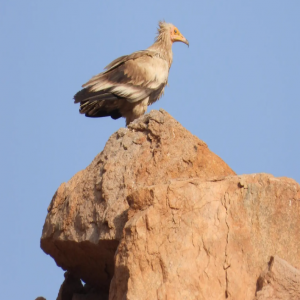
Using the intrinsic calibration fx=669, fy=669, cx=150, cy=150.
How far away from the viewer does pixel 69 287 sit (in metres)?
8.09

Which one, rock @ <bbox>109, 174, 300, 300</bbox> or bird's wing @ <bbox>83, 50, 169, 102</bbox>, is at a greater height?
bird's wing @ <bbox>83, 50, 169, 102</bbox>

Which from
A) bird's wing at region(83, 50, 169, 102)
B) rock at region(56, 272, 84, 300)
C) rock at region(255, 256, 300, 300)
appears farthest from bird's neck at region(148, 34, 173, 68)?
rock at region(255, 256, 300, 300)

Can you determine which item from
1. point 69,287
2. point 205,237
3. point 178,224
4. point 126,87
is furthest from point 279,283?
point 126,87

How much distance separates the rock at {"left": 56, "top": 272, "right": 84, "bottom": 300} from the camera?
803cm

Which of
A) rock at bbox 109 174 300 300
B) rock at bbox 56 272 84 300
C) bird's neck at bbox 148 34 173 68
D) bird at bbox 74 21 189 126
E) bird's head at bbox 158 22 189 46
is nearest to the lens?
rock at bbox 109 174 300 300

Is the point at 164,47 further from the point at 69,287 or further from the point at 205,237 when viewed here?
the point at 205,237

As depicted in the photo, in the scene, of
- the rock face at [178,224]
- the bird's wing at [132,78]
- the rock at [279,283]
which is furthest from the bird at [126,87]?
the rock at [279,283]

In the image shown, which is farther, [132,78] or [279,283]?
[132,78]

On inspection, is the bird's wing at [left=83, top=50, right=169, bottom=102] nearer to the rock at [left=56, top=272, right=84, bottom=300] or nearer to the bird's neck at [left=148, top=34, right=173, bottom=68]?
the bird's neck at [left=148, top=34, right=173, bottom=68]

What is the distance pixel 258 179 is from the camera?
6367 mm

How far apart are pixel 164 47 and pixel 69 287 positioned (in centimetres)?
564

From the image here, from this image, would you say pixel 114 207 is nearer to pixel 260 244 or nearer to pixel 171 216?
pixel 171 216

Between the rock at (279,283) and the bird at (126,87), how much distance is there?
5.19m

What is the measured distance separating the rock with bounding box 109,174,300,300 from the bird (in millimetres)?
4500
